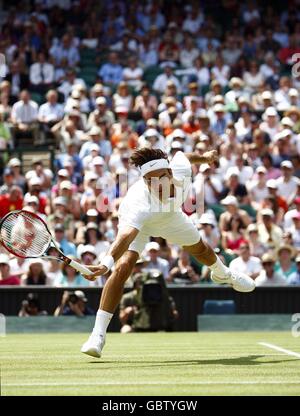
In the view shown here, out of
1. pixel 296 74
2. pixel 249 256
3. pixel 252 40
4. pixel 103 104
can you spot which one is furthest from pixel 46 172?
pixel 252 40

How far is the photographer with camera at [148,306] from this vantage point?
1375 centimetres

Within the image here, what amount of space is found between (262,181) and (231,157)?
Answer: 31.7 inches

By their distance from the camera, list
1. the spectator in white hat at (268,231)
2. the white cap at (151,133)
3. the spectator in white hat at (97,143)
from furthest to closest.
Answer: the spectator in white hat at (97,143)
the white cap at (151,133)
the spectator in white hat at (268,231)

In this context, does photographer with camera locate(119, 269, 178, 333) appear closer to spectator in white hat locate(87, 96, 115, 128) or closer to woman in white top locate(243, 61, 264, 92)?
spectator in white hat locate(87, 96, 115, 128)

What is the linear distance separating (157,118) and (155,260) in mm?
4543

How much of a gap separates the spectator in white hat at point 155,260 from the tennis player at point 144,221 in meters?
5.56

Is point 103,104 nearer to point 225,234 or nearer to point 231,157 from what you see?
point 231,157

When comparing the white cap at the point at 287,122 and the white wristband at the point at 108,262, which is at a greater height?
the white cap at the point at 287,122

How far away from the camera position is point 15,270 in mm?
15438

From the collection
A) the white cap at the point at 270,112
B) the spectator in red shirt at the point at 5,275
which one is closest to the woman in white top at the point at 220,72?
the white cap at the point at 270,112

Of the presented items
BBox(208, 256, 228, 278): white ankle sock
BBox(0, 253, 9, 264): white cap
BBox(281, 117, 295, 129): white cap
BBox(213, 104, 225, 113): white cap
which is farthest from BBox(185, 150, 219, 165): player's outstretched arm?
BBox(213, 104, 225, 113): white cap

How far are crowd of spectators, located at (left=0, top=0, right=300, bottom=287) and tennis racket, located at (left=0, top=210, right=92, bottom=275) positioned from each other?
6312mm

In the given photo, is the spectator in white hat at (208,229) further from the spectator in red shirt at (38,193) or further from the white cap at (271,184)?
the spectator in red shirt at (38,193)

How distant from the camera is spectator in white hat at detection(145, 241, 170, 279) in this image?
49.8 ft
